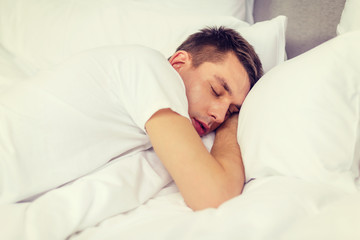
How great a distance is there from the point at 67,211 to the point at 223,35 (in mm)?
773

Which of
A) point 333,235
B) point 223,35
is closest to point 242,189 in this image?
point 333,235

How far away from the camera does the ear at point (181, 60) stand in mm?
1012

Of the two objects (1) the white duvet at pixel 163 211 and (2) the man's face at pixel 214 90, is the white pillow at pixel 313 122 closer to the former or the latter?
(1) the white duvet at pixel 163 211

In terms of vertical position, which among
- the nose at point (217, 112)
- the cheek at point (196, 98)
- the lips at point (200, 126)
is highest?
the cheek at point (196, 98)

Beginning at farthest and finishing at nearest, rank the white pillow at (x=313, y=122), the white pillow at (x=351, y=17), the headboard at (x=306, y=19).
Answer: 1. the headboard at (x=306, y=19)
2. the white pillow at (x=351, y=17)
3. the white pillow at (x=313, y=122)

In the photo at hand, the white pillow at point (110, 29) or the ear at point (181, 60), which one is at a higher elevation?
the white pillow at point (110, 29)

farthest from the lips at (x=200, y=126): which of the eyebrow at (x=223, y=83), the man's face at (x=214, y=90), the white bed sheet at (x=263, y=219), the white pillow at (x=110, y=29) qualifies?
the white pillow at (x=110, y=29)

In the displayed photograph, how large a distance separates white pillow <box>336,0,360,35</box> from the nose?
43 centimetres

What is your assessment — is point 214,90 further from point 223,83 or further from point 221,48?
point 221,48

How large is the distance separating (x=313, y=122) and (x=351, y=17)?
457 millimetres

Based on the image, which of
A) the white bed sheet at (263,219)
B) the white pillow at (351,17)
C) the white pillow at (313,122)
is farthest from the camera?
the white pillow at (351,17)

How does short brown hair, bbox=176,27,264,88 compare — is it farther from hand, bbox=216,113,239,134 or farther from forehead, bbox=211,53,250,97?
hand, bbox=216,113,239,134

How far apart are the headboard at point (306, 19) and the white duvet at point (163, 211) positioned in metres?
0.46

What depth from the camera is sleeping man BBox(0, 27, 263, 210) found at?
2.11 feet
